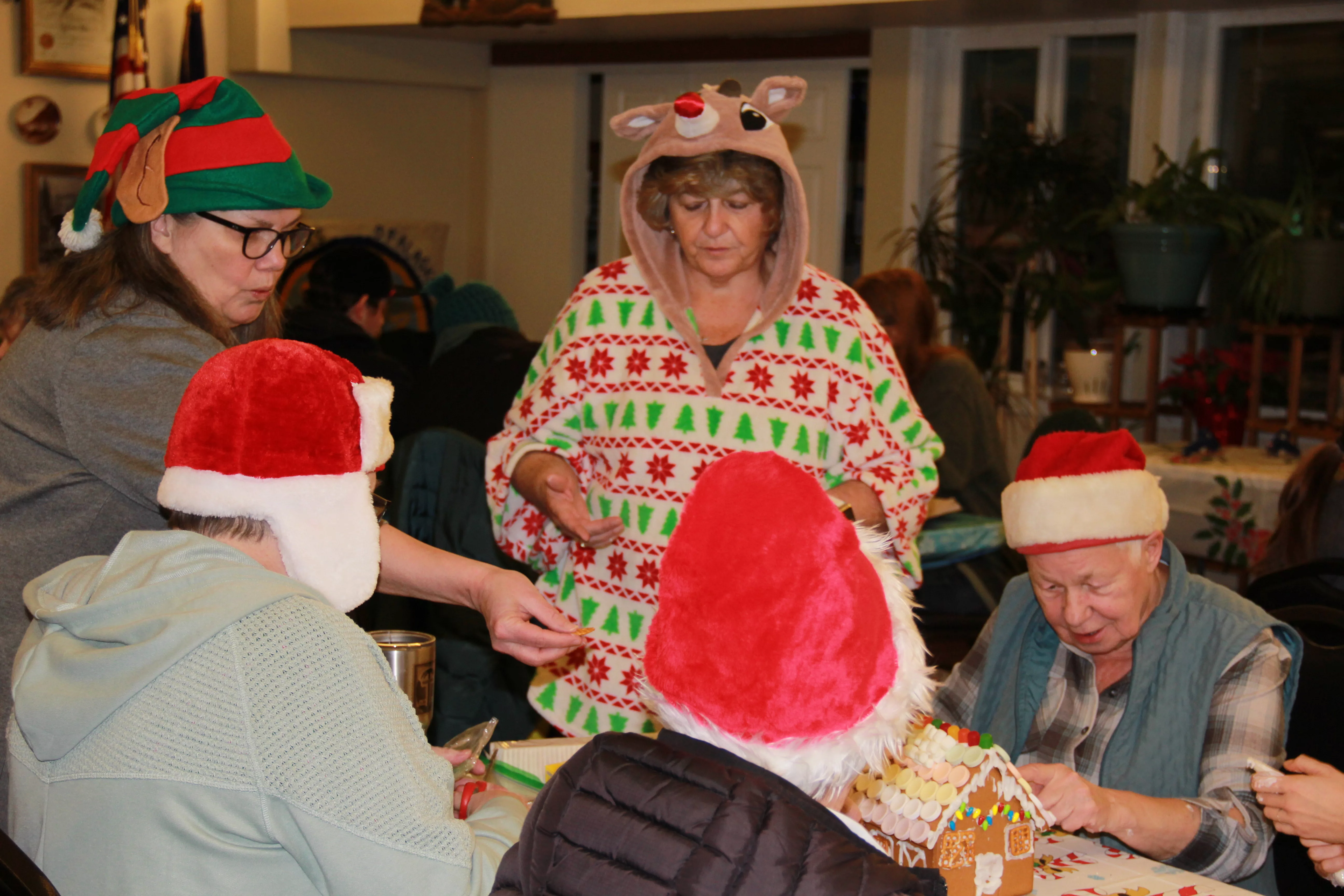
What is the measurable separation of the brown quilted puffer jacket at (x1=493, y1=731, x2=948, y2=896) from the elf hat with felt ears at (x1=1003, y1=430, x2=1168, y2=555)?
0.87 m

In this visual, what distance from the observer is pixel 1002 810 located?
1.42 meters

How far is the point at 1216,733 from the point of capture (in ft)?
5.77

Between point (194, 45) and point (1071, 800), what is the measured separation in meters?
5.62

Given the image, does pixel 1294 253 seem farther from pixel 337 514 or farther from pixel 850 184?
pixel 337 514

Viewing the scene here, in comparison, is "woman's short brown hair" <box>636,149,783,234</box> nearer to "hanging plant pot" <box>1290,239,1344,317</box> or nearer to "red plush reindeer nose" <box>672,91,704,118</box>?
"red plush reindeer nose" <box>672,91,704,118</box>

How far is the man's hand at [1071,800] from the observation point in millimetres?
1581

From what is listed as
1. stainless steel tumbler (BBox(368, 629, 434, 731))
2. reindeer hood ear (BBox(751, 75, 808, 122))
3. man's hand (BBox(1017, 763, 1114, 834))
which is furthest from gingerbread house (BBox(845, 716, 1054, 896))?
reindeer hood ear (BBox(751, 75, 808, 122))

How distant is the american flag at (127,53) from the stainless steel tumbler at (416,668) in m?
4.89

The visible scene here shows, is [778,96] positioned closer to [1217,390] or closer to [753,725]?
[753,725]

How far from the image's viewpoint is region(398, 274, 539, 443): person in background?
3629 mm

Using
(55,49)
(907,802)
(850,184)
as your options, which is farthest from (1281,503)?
(55,49)

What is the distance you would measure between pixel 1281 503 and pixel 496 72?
555 cm

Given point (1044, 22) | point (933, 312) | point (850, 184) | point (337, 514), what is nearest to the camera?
point (337, 514)

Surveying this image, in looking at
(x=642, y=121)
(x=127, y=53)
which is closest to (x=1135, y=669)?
(x=642, y=121)
